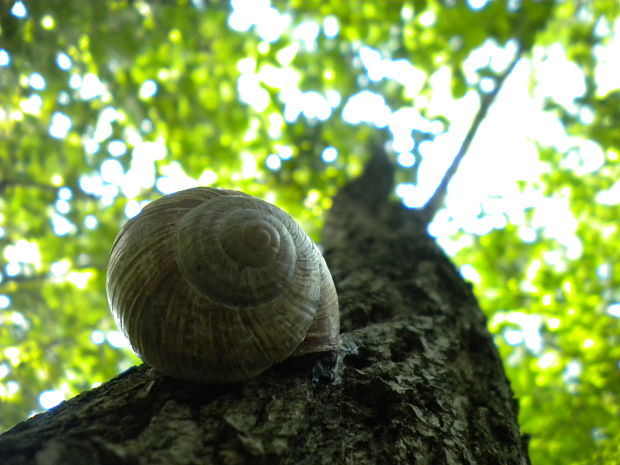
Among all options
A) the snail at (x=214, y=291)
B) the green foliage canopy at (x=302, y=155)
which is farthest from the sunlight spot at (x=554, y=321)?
the snail at (x=214, y=291)

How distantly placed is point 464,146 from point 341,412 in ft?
10.0

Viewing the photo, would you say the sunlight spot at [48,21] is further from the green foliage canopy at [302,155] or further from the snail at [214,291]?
the snail at [214,291]

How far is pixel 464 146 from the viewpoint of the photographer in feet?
12.6

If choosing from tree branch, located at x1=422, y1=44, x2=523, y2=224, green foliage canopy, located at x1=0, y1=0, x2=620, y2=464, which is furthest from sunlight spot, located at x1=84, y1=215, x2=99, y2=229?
tree branch, located at x1=422, y1=44, x2=523, y2=224

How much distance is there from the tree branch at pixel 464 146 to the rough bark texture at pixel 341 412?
5.62ft

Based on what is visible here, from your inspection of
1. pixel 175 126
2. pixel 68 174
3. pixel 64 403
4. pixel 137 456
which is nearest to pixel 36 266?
pixel 68 174

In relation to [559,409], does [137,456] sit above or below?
below

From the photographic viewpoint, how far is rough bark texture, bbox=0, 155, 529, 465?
103cm

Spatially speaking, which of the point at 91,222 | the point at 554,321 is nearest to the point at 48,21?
the point at 91,222

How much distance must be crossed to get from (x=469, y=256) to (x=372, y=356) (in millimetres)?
3959

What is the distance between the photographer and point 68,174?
4281 mm

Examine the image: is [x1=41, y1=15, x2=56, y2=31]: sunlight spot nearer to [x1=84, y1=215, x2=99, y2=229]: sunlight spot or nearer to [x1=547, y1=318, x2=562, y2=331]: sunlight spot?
[x1=84, y1=215, x2=99, y2=229]: sunlight spot

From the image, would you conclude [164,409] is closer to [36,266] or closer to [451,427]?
[451,427]

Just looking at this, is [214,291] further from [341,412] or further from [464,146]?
[464,146]
